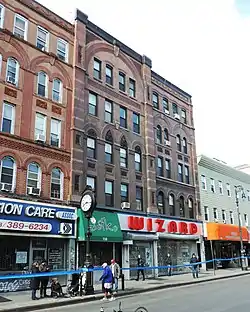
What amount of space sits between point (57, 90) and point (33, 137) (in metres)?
4.28

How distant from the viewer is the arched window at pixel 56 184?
72.6ft

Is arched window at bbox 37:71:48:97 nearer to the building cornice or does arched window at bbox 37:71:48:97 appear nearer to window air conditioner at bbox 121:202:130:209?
window air conditioner at bbox 121:202:130:209

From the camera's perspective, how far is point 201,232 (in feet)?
111

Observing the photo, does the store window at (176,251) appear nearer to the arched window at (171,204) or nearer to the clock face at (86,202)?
the arched window at (171,204)

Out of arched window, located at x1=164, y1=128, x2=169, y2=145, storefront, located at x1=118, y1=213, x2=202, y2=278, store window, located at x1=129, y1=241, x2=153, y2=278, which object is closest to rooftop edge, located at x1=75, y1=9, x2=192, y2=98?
arched window, located at x1=164, y1=128, x2=169, y2=145

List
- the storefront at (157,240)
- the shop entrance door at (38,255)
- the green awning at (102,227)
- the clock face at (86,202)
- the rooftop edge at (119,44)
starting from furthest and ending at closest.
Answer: the rooftop edge at (119,44) → the storefront at (157,240) → the green awning at (102,227) → the shop entrance door at (38,255) → the clock face at (86,202)

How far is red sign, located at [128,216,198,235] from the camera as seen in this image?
1051 inches

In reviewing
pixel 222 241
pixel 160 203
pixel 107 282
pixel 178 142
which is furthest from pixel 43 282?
pixel 222 241

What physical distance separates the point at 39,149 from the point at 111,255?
9.09 meters

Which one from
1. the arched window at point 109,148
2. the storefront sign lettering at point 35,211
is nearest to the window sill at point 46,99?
the arched window at point 109,148

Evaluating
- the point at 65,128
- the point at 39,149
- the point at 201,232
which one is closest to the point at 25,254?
the point at 39,149

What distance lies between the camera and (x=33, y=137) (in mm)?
21797

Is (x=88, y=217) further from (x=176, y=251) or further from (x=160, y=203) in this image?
(x=176, y=251)

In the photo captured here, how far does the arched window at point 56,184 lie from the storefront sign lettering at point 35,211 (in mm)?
1221
